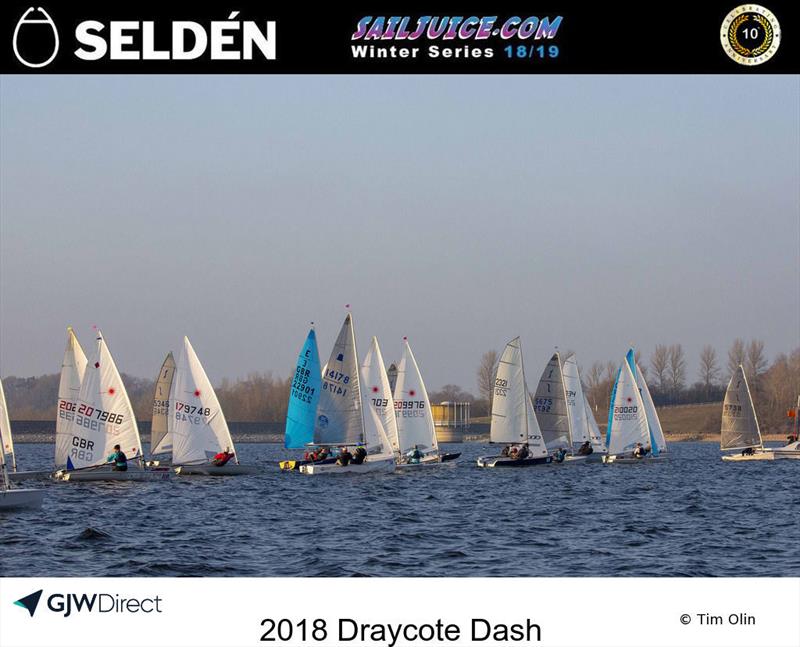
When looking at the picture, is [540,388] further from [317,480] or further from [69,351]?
[69,351]

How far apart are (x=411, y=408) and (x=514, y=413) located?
666 cm

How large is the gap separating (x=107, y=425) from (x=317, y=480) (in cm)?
1006

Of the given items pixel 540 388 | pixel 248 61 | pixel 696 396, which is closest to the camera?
pixel 248 61

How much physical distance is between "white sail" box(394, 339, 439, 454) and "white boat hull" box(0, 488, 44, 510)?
28.3 m

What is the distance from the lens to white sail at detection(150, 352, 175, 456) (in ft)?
201

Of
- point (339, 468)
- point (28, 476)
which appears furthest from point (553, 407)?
point (28, 476)

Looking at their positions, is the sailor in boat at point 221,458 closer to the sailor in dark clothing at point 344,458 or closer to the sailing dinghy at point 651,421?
the sailor in dark clothing at point 344,458

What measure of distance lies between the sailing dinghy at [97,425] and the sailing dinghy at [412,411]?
17414mm

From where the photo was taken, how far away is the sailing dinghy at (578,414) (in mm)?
72312

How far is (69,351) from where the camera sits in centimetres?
4706

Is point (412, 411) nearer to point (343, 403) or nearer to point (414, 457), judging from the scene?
point (414, 457)
